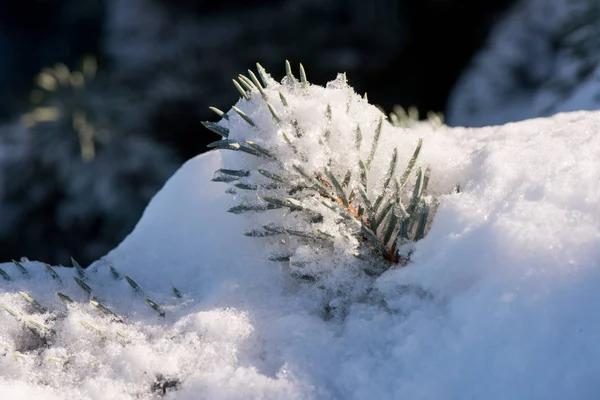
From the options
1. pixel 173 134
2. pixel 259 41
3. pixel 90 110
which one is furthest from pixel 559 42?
pixel 90 110

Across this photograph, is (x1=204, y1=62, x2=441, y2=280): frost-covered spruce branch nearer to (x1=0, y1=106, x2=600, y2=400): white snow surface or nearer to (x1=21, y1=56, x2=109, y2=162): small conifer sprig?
(x1=0, y1=106, x2=600, y2=400): white snow surface

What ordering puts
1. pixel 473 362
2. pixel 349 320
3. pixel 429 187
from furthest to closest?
pixel 429 187
pixel 349 320
pixel 473 362

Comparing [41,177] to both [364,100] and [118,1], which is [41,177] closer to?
[118,1]

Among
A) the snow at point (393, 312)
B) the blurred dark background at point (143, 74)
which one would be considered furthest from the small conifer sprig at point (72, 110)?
the snow at point (393, 312)

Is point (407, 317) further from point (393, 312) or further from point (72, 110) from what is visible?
point (72, 110)

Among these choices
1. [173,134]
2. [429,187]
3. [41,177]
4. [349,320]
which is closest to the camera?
[349,320]

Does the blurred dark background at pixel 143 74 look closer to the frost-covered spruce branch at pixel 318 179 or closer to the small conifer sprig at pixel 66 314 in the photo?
the small conifer sprig at pixel 66 314

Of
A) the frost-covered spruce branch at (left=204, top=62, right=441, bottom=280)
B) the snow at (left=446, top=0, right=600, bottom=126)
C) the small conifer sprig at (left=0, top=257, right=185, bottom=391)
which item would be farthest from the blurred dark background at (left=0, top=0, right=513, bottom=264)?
the frost-covered spruce branch at (left=204, top=62, right=441, bottom=280)
